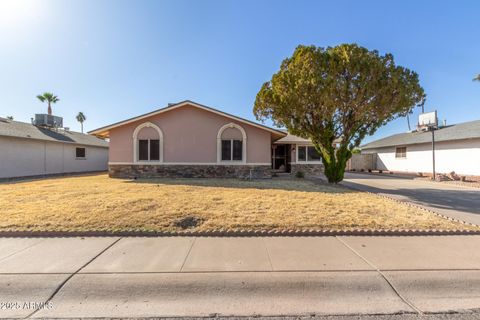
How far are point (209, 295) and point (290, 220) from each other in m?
3.24

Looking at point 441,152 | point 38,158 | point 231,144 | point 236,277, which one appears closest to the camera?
point 236,277

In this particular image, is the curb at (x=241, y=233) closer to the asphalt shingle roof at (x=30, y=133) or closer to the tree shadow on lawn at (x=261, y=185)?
the tree shadow on lawn at (x=261, y=185)

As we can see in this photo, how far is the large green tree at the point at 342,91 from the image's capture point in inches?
403

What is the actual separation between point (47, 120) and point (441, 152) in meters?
33.9

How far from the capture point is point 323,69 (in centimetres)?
1048

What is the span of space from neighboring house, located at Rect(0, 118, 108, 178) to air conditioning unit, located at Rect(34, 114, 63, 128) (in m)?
0.44

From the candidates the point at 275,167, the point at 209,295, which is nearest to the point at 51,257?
the point at 209,295

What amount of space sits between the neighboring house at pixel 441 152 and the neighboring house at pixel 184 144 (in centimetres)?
1439

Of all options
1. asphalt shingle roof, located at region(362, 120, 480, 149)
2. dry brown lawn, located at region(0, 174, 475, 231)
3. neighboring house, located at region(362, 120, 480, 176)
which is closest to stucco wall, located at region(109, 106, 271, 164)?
dry brown lawn, located at region(0, 174, 475, 231)

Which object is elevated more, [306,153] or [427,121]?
[427,121]

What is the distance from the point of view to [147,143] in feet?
47.2

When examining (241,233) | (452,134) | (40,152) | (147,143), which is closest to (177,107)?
(147,143)

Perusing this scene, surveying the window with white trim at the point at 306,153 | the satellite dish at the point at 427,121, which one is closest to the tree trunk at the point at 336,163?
the window with white trim at the point at 306,153

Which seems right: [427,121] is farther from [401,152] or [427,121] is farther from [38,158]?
[38,158]
